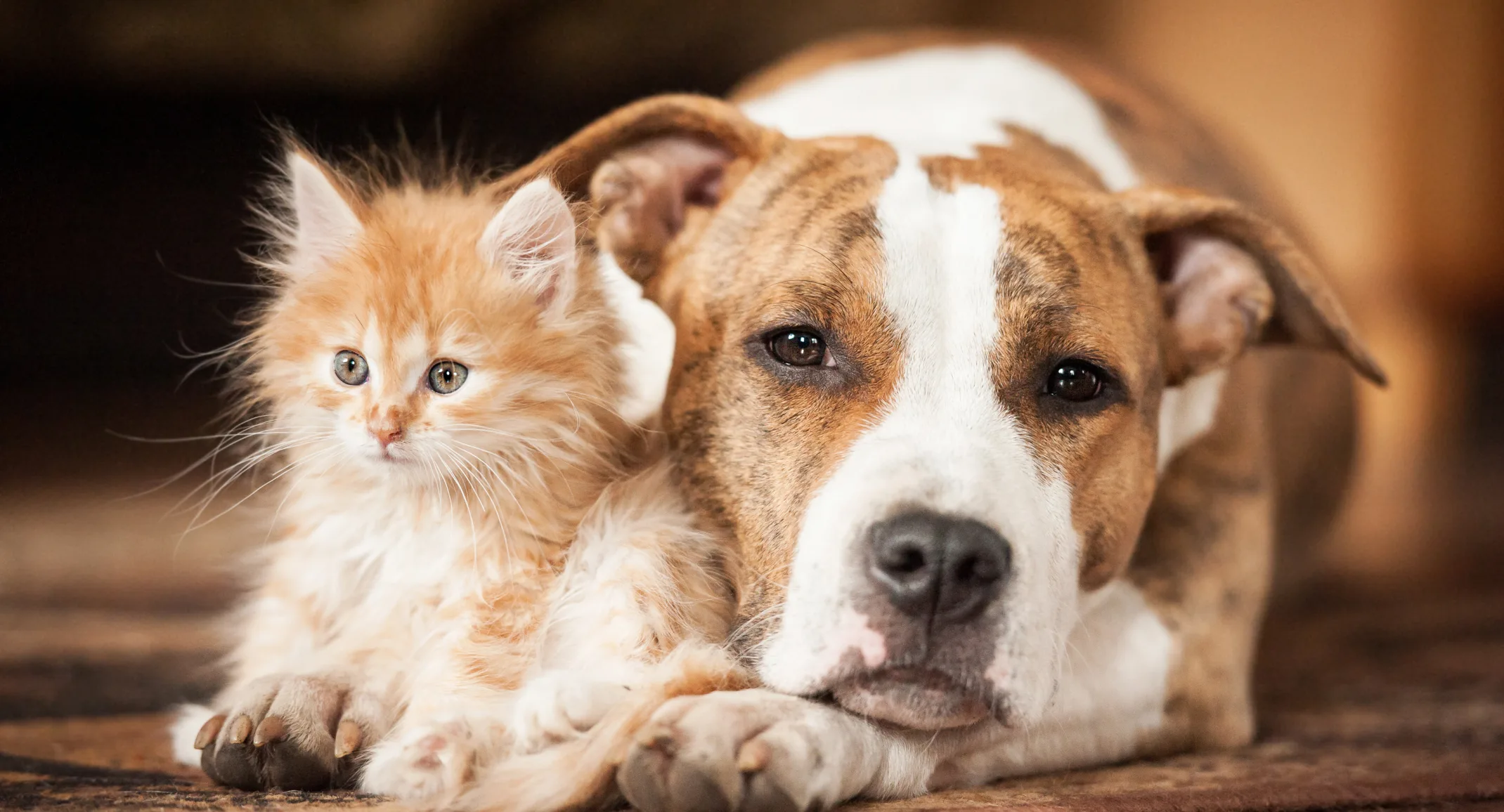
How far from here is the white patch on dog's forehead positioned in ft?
7.20

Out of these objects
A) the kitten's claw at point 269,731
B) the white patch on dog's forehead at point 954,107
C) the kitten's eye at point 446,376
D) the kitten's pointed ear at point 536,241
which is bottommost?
the kitten's claw at point 269,731

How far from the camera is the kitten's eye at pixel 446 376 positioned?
57.7 inches

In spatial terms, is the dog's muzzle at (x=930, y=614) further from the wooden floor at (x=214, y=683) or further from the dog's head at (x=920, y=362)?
the wooden floor at (x=214, y=683)

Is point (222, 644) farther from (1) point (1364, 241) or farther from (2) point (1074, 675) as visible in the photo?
(1) point (1364, 241)

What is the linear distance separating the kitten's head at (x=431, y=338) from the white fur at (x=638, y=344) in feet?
0.20

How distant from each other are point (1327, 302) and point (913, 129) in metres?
0.69

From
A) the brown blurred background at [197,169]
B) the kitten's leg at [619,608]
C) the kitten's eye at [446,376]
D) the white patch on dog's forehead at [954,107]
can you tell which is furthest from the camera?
the brown blurred background at [197,169]


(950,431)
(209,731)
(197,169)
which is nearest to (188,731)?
(209,731)

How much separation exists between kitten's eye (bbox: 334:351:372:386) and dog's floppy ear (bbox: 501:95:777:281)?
0.43 m

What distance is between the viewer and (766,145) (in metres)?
1.88

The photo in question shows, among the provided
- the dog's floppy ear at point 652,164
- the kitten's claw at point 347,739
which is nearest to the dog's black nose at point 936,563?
the kitten's claw at point 347,739

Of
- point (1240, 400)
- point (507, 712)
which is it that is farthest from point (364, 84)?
point (507, 712)

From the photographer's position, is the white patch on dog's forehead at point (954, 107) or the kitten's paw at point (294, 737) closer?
the kitten's paw at point (294, 737)

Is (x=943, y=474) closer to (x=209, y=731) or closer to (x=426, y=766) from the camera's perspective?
(x=426, y=766)
